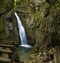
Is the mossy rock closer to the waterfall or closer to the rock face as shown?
the rock face

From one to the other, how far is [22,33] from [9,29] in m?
1.55

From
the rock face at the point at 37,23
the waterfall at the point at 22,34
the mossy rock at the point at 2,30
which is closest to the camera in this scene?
the rock face at the point at 37,23

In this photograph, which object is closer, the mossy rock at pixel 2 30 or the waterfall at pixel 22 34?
the mossy rock at pixel 2 30

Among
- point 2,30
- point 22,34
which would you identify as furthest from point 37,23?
point 22,34

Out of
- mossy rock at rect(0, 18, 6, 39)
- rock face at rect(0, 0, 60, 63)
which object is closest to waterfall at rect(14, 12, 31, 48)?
rock face at rect(0, 0, 60, 63)

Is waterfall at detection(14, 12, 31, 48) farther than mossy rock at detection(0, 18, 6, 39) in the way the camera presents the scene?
Yes

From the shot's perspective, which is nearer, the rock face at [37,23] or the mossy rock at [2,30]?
the rock face at [37,23]

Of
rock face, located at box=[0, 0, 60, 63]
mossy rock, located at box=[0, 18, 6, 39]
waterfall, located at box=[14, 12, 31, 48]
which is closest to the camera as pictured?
rock face, located at box=[0, 0, 60, 63]

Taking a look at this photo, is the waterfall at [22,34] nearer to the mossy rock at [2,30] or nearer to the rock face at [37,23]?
the rock face at [37,23]

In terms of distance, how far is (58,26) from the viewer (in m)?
7.27

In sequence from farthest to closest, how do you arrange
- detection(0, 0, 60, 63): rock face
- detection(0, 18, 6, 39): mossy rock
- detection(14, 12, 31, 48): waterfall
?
detection(14, 12, 31, 48): waterfall
detection(0, 18, 6, 39): mossy rock
detection(0, 0, 60, 63): rock face

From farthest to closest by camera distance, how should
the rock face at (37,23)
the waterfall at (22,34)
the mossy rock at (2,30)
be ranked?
the waterfall at (22,34), the mossy rock at (2,30), the rock face at (37,23)

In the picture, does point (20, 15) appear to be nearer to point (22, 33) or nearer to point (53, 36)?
point (22, 33)

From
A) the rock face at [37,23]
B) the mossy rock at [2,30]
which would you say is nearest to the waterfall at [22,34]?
the rock face at [37,23]
